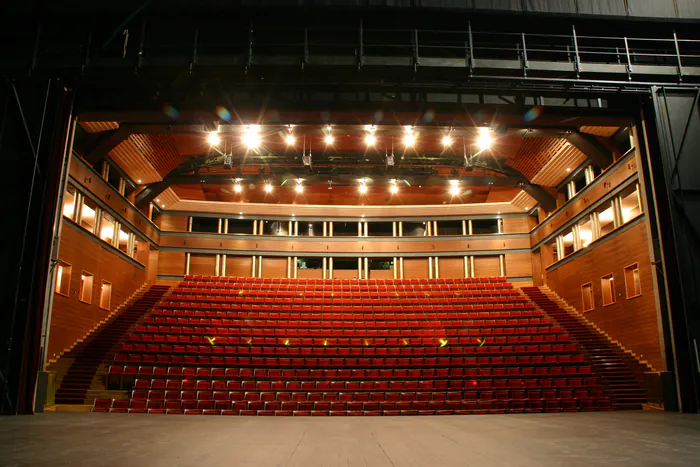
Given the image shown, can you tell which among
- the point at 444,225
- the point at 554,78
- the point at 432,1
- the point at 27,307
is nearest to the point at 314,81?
the point at 432,1

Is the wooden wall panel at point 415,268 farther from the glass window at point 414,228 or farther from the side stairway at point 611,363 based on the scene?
the side stairway at point 611,363

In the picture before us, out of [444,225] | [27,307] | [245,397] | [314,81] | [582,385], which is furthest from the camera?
[444,225]

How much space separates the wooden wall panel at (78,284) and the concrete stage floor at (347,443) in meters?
4.32

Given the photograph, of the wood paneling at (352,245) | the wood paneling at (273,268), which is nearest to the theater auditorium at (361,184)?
the wood paneling at (352,245)

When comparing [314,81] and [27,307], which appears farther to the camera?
[314,81]

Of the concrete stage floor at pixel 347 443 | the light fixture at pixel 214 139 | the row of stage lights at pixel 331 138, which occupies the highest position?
the light fixture at pixel 214 139

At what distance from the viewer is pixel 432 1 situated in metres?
7.23

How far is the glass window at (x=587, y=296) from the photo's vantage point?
11.2 meters

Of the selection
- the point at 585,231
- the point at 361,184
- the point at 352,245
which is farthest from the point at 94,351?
the point at 585,231

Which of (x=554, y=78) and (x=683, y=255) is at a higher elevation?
(x=554, y=78)

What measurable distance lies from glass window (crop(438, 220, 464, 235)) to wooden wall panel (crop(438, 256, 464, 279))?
869 mm

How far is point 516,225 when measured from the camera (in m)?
15.5

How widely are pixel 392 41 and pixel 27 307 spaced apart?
21.4 ft

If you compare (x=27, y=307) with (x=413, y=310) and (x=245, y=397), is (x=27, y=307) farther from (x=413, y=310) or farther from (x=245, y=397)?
(x=413, y=310)
